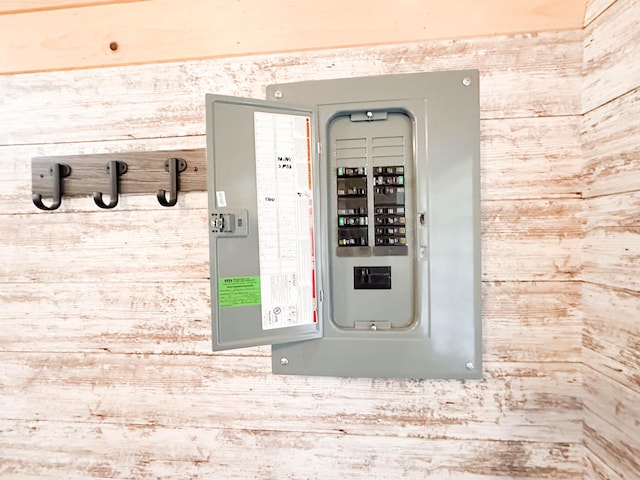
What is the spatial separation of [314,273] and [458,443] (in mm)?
481

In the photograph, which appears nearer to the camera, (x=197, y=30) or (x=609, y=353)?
(x=609, y=353)

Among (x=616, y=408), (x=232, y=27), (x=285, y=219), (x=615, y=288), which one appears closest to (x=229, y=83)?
(x=232, y=27)

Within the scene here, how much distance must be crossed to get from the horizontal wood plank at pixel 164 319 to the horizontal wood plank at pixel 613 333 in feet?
0.08

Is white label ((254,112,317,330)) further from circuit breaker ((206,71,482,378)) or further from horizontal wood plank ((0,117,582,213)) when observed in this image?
horizontal wood plank ((0,117,582,213))

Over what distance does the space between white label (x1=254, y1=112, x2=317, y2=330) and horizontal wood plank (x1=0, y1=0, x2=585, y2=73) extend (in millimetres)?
223

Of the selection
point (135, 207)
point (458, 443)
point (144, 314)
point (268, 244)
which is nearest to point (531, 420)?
point (458, 443)

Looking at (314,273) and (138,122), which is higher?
(138,122)

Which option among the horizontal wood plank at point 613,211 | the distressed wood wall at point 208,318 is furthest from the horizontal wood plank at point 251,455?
the horizontal wood plank at point 613,211

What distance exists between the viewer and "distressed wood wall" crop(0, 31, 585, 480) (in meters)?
0.75

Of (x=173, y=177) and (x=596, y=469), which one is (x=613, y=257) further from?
(x=173, y=177)

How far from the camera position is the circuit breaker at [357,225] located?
2.31 feet

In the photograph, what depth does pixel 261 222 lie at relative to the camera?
2.33 feet

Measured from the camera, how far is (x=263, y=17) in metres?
0.79

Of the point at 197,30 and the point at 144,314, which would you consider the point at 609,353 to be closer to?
Answer: the point at 144,314
